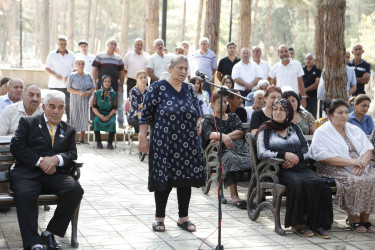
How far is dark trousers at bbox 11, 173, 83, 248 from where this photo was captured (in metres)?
5.01

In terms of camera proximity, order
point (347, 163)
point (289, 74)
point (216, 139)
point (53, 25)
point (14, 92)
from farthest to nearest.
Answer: point (53, 25), point (289, 74), point (216, 139), point (14, 92), point (347, 163)

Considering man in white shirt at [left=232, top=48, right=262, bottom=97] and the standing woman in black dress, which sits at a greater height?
man in white shirt at [left=232, top=48, right=262, bottom=97]

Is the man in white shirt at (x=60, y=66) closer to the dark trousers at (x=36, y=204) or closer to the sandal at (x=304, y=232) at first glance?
the dark trousers at (x=36, y=204)

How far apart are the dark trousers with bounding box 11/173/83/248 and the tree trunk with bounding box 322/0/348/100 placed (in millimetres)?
4752

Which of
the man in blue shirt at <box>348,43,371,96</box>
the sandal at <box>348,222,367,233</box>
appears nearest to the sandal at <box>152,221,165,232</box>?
the sandal at <box>348,222,367,233</box>

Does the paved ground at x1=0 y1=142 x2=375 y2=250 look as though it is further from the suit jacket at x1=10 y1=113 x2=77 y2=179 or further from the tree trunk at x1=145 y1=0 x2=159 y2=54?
the tree trunk at x1=145 y1=0 x2=159 y2=54

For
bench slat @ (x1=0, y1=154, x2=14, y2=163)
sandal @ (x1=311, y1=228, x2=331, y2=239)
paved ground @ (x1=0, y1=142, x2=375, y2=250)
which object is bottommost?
paved ground @ (x1=0, y1=142, x2=375, y2=250)

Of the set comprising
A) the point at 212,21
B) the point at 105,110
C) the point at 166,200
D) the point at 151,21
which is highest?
the point at 151,21

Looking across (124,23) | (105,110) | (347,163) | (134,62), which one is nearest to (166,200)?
(347,163)

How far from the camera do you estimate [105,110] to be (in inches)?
474

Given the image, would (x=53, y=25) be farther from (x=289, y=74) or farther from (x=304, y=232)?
(x=304, y=232)

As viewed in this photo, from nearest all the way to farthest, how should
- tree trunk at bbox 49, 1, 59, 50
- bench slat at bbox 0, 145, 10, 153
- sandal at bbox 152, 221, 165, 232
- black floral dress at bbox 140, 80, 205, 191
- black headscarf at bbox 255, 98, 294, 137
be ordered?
bench slat at bbox 0, 145, 10, 153
black floral dress at bbox 140, 80, 205, 191
sandal at bbox 152, 221, 165, 232
black headscarf at bbox 255, 98, 294, 137
tree trunk at bbox 49, 1, 59, 50

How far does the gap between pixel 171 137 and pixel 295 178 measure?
55.5 inches

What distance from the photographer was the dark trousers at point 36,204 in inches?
197
